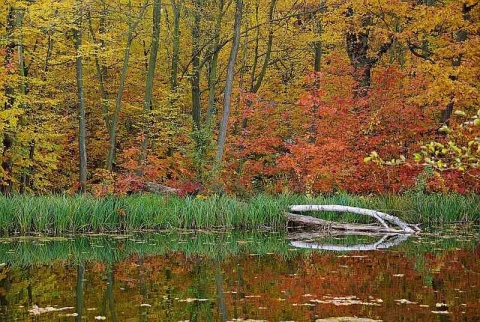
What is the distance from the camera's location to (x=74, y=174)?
18.9 metres

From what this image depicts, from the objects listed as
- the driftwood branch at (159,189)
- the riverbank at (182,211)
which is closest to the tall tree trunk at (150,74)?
the driftwood branch at (159,189)

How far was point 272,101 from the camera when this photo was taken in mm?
15617

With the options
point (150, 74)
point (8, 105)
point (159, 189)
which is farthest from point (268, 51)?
point (8, 105)

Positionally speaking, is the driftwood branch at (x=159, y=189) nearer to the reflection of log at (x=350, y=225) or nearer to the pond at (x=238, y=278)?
the pond at (x=238, y=278)

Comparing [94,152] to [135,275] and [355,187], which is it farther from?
[135,275]

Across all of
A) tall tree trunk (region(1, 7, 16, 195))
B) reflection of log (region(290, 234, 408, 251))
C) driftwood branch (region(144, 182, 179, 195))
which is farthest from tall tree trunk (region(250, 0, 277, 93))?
reflection of log (region(290, 234, 408, 251))

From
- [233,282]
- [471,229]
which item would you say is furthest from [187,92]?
[233,282]

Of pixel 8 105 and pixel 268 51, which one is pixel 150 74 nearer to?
pixel 268 51

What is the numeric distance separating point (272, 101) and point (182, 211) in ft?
15.2

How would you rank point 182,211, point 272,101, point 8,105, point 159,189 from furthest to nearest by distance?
1. point 272,101
2. point 159,189
3. point 8,105
4. point 182,211

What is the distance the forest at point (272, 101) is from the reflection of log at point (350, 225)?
1.17 m

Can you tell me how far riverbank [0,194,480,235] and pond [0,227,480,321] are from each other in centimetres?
61

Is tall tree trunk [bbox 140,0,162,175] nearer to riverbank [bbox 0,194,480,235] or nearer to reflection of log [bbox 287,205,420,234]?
riverbank [bbox 0,194,480,235]

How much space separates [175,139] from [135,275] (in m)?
9.38
